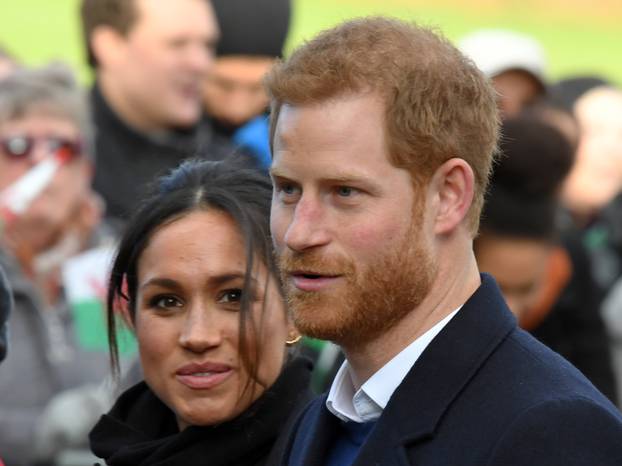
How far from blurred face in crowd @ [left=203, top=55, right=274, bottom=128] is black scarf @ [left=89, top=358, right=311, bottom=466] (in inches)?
144

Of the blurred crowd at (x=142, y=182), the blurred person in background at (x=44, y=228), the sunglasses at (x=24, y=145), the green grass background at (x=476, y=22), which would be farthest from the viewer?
the green grass background at (x=476, y=22)

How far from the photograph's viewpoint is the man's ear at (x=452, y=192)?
2855 mm

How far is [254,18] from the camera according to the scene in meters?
7.66

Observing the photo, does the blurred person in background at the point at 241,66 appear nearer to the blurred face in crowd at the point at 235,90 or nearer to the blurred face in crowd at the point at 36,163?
the blurred face in crowd at the point at 235,90

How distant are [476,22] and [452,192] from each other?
28825 millimetres

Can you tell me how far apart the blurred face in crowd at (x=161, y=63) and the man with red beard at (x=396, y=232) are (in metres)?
3.95

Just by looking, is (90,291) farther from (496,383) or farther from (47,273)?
(496,383)

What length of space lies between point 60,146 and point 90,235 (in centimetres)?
38

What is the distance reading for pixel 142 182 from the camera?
6.33 metres

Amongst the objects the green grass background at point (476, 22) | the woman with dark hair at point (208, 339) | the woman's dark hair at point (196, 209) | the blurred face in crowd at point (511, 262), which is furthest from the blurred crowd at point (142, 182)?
the green grass background at point (476, 22)

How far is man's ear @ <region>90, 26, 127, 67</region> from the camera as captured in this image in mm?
7023

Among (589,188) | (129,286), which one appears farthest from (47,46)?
(129,286)

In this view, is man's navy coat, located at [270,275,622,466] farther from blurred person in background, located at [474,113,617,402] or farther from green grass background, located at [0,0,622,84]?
green grass background, located at [0,0,622,84]

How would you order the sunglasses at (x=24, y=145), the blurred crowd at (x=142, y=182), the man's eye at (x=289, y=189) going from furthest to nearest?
the sunglasses at (x=24, y=145) < the blurred crowd at (x=142, y=182) < the man's eye at (x=289, y=189)
